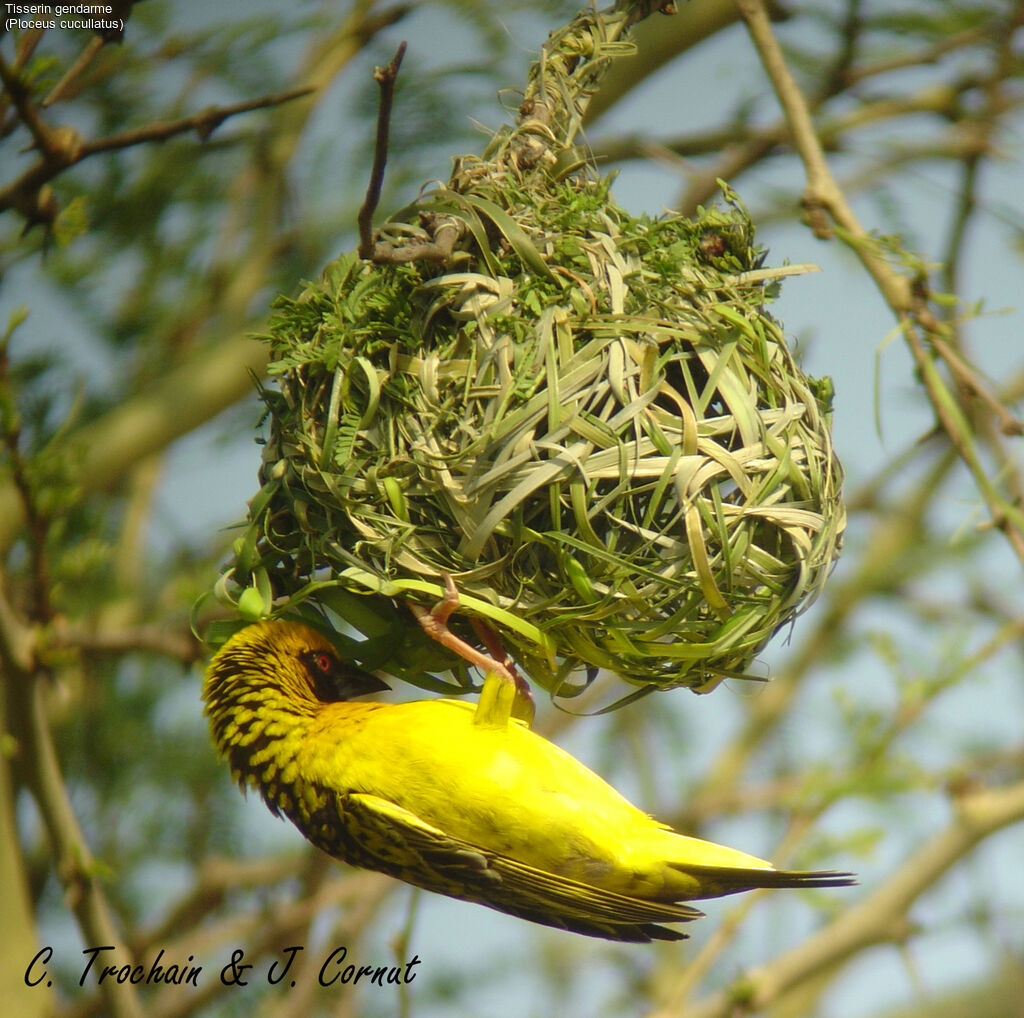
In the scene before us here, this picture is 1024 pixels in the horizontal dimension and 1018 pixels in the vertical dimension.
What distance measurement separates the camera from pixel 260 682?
192cm

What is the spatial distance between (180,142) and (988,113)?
3110 mm

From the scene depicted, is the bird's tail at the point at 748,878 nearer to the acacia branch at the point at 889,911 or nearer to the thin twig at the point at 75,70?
the acacia branch at the point at 889,911

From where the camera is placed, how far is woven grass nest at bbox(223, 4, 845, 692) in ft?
5.67

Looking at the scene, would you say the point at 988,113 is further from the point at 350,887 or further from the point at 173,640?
the point at 350,887

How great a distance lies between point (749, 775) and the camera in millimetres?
5664

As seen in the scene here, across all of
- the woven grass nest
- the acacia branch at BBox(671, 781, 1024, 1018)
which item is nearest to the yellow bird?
the woven grass nest

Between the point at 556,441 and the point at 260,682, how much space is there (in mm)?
685

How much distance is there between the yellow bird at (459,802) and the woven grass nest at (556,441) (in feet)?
0.47

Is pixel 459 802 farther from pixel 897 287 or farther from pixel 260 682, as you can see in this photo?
pixel 897 287

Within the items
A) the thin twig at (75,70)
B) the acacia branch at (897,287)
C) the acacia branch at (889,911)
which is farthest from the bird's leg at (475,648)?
the acacia branch at (889,911)

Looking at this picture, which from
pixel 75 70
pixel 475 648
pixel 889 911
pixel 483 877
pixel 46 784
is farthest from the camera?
pixel 889 911

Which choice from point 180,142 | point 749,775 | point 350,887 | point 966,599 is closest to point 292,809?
point 350,887

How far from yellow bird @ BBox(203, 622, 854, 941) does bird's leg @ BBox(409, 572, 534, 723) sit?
25 millimetres

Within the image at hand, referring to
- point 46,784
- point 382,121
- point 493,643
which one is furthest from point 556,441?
point 46,784
